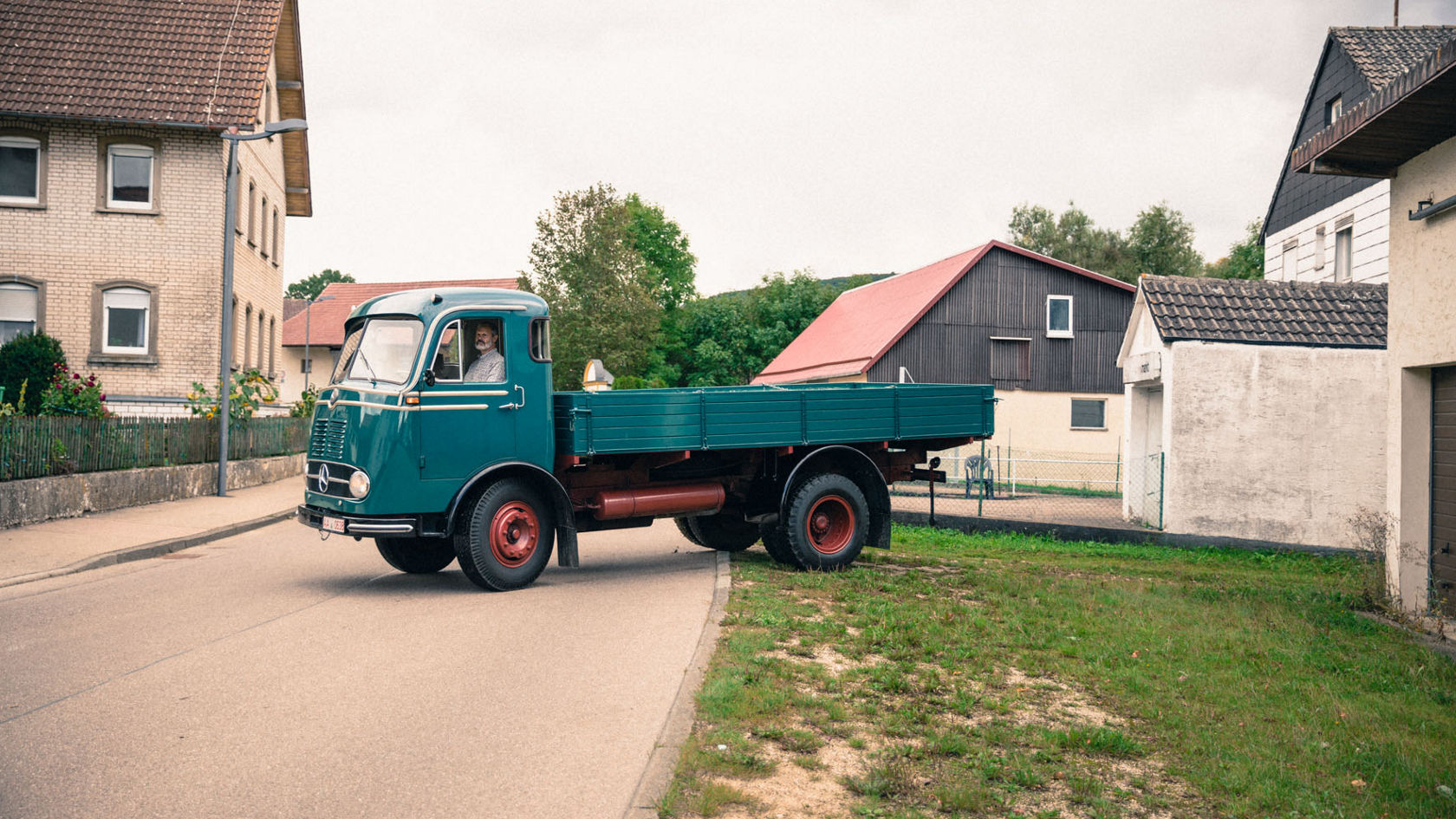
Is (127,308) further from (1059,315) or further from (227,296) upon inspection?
(1059,315)

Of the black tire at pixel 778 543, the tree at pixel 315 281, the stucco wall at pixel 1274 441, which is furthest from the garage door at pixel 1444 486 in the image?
the tree at pixel 315 281

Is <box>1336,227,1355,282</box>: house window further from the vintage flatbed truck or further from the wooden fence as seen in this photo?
the wooden fence

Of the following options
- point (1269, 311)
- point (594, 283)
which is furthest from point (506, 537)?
point (594, 283)

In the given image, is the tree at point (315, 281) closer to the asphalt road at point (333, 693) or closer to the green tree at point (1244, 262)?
the green tree at point (1244, 262)

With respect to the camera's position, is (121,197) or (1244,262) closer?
(121,197)

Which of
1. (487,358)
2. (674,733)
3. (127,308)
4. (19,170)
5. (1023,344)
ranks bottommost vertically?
(674,733)

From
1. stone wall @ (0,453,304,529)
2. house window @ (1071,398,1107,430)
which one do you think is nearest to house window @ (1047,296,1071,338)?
house window @ (1071,398,1107,430)

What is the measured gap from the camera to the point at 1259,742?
5.86 metres

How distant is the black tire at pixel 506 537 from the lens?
34.2ft

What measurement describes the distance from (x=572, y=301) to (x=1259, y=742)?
182 feet

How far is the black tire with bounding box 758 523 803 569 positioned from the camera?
12188mm

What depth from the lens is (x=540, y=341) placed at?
448 inches

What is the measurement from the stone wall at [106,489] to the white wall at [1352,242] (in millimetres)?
22491

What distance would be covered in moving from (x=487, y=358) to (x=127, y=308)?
1898cm
